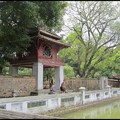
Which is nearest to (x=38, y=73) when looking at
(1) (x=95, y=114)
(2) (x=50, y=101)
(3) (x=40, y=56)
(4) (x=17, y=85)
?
(3) (x=40, y=56)

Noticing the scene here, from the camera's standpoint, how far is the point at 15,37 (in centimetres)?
1584

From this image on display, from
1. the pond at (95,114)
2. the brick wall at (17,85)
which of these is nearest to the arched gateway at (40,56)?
the brick wall at (17,85)

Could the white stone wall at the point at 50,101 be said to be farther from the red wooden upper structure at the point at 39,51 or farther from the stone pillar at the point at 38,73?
the red wooden upper structure at the point at 39,51

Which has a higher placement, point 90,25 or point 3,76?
point 90,25

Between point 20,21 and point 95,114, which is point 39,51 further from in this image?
point 95,114

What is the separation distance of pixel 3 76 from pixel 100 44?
15706 mm

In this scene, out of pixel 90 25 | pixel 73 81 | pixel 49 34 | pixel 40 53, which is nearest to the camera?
pixel 40 53

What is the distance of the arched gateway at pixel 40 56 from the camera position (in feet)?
65.0

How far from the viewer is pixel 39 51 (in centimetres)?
2028

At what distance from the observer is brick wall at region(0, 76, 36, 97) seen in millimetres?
16256

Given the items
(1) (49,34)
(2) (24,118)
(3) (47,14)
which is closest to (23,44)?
(1) (49,34)

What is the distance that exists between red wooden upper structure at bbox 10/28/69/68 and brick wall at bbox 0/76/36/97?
2.14m

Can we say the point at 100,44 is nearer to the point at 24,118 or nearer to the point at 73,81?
the point at 73,81

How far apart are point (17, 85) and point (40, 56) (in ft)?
12.6
